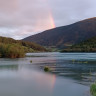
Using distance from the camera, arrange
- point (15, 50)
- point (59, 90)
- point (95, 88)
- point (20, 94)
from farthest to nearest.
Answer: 1. point (15, 50)
2. point (59, 90)
3. point (20, 94)
4. point (95, 88)

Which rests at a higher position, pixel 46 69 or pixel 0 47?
pixel 0 47

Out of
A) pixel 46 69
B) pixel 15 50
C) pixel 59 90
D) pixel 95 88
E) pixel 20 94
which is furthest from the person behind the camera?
pixel 15 50

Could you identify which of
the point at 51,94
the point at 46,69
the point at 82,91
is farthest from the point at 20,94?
the point at 46,69

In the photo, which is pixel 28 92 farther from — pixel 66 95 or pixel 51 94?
pixel 66 95

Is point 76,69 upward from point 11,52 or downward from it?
downward

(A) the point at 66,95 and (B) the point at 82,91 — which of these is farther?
(B) the point at 82,91

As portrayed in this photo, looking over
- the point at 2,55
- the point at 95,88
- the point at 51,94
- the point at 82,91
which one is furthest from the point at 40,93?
Answer: the point at 2,55

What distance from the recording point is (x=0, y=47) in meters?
113

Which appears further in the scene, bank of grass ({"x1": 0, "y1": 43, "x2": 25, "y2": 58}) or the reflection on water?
bank of grass ({"x1": 0, "y1": 43, "x2": 25, "y2": 58})

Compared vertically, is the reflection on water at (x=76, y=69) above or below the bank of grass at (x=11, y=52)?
below

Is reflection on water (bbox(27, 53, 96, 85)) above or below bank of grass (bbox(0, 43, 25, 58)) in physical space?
below

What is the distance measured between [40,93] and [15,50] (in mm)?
84935

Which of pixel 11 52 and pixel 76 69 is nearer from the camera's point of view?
pixel 76 69

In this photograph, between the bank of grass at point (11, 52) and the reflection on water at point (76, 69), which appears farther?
the bank of grass at point (11, 52)
